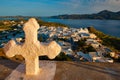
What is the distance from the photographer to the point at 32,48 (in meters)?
2.93

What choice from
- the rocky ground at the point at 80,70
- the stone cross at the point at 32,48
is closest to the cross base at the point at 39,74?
the stone cross at the point at 32,48

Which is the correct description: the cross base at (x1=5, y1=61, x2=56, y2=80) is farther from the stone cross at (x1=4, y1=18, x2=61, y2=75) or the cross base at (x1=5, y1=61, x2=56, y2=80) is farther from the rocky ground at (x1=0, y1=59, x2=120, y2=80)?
the rocky ground at (x1=0, y1=59, x2=120, y2=80)

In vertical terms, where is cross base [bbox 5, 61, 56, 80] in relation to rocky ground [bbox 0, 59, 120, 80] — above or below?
above

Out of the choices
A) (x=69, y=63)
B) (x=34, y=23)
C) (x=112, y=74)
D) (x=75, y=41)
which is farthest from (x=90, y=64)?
(x=75, y=41)

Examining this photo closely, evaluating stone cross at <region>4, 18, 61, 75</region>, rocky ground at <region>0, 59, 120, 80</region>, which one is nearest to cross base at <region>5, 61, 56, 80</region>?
stone cross at <region>4, 18, 61, 75</region>

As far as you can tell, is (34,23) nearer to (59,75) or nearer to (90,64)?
(59,75)

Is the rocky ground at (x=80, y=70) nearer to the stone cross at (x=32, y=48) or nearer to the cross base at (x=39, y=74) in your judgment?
the cross base at (x=39, y=74)

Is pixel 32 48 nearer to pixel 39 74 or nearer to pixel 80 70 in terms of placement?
pixel 39 74

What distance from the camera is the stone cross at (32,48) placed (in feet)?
9.46

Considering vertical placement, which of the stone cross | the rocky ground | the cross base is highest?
the stone cross

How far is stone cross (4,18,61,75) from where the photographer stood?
2883mm

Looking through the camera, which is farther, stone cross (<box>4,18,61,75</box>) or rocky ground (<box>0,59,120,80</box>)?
rocky ground (<box>0,59,120,80</box>)

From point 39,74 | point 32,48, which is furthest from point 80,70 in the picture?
point 32,48

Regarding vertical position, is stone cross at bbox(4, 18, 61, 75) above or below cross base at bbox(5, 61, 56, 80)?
above
